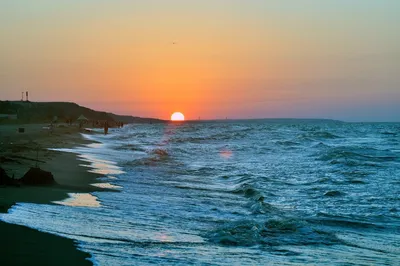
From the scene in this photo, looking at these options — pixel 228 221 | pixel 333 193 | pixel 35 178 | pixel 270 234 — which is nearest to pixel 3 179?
pixel 35 178

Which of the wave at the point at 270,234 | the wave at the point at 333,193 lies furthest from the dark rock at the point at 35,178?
the wave at the point at 333,193

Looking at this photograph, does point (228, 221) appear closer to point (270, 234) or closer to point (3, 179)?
point (270, 234)

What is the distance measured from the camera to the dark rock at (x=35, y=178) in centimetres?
1183

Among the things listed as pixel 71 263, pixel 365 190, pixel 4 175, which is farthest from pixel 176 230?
pixel 365 190

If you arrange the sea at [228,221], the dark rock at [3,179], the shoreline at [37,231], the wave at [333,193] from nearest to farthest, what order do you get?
1. the shoreline at [37,231]
2. the sea at [228,221]
3. the dark rock at [3,179]
4. the wave at [333,193]

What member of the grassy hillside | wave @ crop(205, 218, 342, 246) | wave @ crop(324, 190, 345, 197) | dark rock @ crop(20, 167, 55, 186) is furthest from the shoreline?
the grassy hillside

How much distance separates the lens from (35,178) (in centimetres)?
1201

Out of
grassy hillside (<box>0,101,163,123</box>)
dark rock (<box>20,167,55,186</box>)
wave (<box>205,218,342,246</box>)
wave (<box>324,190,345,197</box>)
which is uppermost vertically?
grassy hillside (<box>0,101,163,123</box>)

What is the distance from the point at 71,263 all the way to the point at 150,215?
376 cm

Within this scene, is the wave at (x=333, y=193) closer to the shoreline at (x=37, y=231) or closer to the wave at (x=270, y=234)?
the wave at (x=270, y=234)

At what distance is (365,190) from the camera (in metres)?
14.8

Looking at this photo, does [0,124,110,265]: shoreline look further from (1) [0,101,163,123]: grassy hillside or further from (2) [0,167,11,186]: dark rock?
(1) [0,101,163,123]: grassy hillside

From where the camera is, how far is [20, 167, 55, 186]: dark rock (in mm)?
11828

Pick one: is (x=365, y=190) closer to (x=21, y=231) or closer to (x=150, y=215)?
(x=150, y=215)
